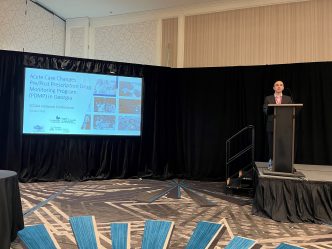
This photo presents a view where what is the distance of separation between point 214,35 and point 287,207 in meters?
3.85

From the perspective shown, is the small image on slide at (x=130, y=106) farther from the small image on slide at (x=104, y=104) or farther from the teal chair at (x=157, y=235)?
the teal chair at (x=157, y=235)

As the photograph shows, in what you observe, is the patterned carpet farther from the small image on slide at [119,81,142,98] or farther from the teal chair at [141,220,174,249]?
the small image on slide at [119,81,142,98]

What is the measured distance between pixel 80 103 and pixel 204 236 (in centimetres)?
489

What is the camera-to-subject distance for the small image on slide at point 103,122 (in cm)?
555

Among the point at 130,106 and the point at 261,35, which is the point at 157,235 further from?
the point at 261,35

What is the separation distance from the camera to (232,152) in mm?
5793

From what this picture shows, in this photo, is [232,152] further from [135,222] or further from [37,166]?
[37,166]

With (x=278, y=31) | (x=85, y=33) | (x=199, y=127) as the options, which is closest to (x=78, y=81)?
(x=85, y=33)

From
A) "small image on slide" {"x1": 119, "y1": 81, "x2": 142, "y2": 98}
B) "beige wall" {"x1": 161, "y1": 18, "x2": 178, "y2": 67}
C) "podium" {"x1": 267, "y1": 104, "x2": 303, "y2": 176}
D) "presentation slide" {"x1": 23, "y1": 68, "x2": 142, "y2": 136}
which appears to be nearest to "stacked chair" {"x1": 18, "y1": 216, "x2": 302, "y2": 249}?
"podium" {"x1": 267, "y1": 104, "x2": 303, "y2": 176}

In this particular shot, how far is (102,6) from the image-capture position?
622cm

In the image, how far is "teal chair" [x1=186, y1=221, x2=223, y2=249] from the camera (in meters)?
0.84

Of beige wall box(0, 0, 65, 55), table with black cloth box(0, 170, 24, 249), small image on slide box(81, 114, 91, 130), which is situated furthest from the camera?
small image on slide box(81, 114, 91, 130)

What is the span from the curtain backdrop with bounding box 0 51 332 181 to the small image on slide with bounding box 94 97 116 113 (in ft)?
1.73

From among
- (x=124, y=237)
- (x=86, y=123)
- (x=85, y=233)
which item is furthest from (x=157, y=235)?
(x=86, y=123)
